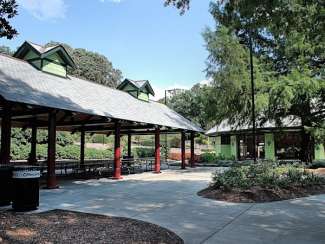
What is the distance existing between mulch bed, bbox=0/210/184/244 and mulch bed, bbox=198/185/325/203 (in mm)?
4575

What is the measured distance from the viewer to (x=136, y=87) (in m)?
26.4

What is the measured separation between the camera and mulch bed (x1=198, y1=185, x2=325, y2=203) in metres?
12.2

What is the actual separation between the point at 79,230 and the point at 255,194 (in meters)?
6.82

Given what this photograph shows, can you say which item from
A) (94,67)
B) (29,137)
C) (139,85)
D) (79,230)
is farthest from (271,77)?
(94,67)

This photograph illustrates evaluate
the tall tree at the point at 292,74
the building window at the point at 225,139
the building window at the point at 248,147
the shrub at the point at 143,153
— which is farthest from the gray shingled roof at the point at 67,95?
the shrub at the point at 143,153

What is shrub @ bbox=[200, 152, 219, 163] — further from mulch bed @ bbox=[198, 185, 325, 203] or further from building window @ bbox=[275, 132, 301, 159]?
mulch bed @ bbox=[198, 185, 325, 203]

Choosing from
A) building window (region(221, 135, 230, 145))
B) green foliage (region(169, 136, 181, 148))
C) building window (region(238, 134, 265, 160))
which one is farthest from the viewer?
green foliage (region(169, 136, 181, 148))

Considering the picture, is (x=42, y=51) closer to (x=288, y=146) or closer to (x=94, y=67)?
(x=288, y=146)

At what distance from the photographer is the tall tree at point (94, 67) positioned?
65062 millimetres

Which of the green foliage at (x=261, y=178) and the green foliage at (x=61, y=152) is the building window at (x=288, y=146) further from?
the green foliage at (x=261, y=178)

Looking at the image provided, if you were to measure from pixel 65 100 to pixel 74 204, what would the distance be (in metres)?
5.70

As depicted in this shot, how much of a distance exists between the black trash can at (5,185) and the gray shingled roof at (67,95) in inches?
102

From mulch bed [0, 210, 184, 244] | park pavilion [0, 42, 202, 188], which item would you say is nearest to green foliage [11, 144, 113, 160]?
park pavilion [0, 42, 202, 188]

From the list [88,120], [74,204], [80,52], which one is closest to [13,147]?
[88,120]
